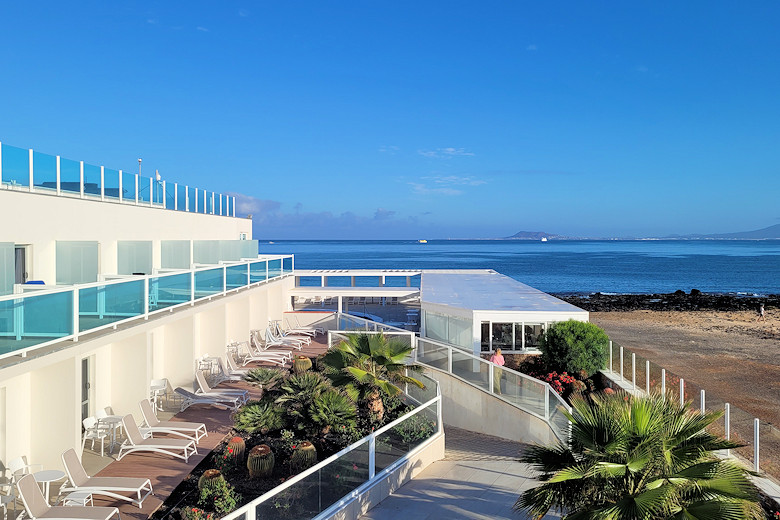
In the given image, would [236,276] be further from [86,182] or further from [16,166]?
[16,166]

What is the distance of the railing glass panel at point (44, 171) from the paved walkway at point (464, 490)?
30.6 ft

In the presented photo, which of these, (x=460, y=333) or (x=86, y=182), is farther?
(x=460, y=333)

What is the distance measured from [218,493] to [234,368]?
29.7ft

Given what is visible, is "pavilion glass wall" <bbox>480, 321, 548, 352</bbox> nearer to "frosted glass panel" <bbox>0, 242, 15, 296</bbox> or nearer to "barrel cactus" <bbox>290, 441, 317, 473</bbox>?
"barrel cactus" <bbox>290, 441, 317, 473</bbox>

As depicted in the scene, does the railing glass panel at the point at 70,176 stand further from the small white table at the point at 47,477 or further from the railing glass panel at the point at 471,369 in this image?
the railing glass panel at the point at 471,369

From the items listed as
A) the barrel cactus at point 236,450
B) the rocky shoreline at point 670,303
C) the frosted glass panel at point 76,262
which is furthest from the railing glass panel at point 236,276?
the rocky shoreline at point 670,303

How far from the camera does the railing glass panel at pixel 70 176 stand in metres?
13.0

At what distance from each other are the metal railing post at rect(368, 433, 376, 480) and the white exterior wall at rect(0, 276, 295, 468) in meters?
5.10

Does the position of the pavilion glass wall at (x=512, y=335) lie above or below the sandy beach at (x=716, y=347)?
above

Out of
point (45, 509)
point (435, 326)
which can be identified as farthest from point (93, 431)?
point (435, 326)

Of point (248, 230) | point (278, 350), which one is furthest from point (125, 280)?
point (248, 230)

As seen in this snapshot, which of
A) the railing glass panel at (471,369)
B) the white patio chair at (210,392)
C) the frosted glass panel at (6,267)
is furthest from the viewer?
the railing glass panel at (471,369)

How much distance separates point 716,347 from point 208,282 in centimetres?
2670

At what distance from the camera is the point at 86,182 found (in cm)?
1399
